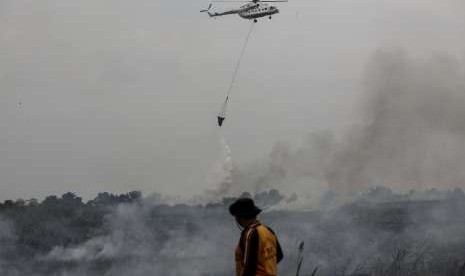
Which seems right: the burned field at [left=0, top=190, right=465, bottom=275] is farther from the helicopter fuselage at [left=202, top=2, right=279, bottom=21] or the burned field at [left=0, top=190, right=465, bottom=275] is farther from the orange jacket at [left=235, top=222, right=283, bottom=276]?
the orange jacket at [left=235, top=222, right=283, bottom=276]

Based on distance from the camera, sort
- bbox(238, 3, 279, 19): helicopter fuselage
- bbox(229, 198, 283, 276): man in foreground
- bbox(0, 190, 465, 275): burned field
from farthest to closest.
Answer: bbox(0, 190, 465, 275): burned field < bbox(238, 3, 279, 19): helicopter fuselage < bbox(229, 198, 283, 276): man in foreground

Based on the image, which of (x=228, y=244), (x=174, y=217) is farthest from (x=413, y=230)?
(x=174, y=217)

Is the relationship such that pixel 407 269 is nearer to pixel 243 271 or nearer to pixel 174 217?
pixel 174 217

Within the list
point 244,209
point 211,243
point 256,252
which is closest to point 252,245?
point 256,252

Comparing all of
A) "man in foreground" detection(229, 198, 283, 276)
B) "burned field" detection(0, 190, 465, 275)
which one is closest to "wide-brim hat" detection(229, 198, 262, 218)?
"man in foreground" detection(229, 198, 283, 276)

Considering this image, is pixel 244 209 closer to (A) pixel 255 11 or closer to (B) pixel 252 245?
(B) pixel 252 245

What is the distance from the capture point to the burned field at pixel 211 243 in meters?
70.7

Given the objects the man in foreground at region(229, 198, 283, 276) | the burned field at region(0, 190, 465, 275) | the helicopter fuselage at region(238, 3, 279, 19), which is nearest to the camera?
the man in foreground at region(229, 198, 283, 276)

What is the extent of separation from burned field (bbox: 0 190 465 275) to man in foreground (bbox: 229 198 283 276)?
185 feet

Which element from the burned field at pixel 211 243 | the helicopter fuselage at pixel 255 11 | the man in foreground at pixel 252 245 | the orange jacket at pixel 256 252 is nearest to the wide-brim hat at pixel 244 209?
the man in foreground at pixel 252 245

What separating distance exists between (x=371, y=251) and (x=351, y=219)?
55.9 ft

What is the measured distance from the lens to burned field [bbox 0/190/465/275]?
7069 centimetres

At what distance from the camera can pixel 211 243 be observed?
8038 centimetres

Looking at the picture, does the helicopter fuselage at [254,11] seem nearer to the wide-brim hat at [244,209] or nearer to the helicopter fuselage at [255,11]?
the helicopter fuselage at [255,11]
